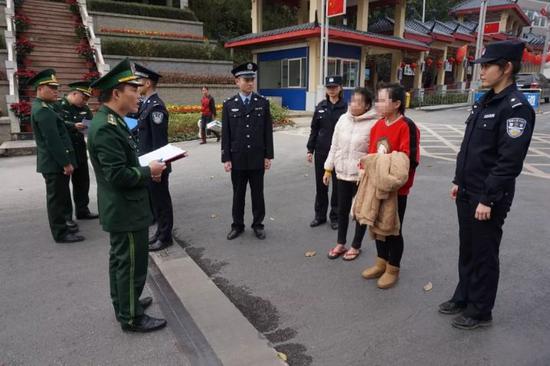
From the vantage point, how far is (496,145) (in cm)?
277

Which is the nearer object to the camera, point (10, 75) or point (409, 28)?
point (10, 75)

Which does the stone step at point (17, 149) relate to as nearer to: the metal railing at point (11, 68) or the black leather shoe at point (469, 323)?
the metal railing at point (11, 68)

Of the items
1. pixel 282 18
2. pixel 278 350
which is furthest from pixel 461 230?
pixel 282 18

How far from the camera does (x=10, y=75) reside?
1376 cm

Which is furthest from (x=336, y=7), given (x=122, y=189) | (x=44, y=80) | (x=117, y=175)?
(x=117, y=175)

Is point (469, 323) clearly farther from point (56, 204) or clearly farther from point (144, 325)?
point (56, 204)

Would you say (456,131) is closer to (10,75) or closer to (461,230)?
(461,230)

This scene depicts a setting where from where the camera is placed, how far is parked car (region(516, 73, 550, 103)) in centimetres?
2272

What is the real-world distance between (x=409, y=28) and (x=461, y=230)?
3053cm

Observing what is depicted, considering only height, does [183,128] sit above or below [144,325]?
above

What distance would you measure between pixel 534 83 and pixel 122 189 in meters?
26.2

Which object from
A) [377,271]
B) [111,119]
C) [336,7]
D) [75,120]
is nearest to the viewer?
[111,119]

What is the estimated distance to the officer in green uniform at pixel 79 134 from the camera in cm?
570

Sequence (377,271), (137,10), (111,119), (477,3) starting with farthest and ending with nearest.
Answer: (477,3), (137,10), (377,271), (111,119)
